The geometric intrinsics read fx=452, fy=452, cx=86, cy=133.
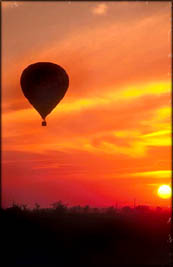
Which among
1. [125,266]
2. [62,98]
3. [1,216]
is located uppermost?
[62,98]

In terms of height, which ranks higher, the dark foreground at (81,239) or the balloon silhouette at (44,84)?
→ the balloon silhouette at (44,84)

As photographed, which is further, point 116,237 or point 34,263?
point 116,237

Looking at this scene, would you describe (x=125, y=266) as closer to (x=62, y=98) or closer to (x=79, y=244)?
(x=79, y=244)

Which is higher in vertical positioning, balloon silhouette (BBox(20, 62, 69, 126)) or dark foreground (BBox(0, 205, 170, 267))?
balloon silhouette (BBox(20, 62, 69, 126))

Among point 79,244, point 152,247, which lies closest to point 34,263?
point 79,244
